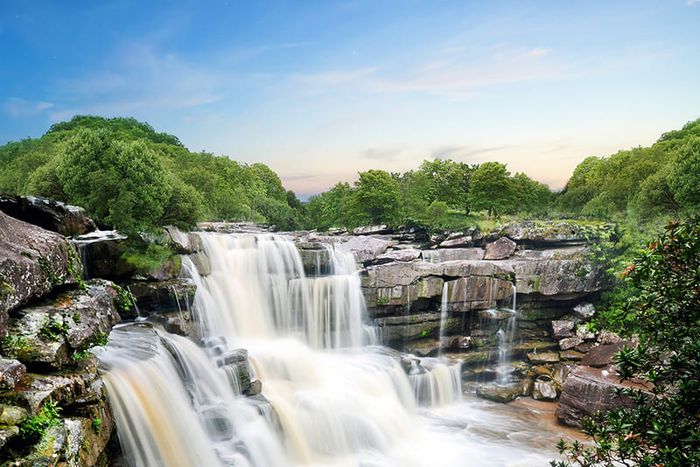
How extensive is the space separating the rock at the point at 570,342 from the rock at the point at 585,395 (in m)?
3.83

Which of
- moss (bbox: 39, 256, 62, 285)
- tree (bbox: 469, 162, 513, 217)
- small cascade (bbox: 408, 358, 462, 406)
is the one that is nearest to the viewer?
moss (bbox: 39, 256, 62, 285)

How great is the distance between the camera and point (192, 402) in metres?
11.4

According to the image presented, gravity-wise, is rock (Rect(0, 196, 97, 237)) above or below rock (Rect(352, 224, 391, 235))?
above

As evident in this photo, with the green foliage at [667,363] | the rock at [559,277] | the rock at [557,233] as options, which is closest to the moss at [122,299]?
the green foliage at [667,363]

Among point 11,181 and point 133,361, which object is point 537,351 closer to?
point 133,361

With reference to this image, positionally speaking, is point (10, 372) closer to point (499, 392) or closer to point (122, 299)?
point (122, 299)

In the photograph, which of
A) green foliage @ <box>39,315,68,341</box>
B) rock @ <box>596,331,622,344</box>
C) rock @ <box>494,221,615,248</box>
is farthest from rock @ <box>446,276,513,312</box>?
green foliage @ <box>39,315,68,341</box>

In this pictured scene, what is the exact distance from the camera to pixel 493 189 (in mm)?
35125

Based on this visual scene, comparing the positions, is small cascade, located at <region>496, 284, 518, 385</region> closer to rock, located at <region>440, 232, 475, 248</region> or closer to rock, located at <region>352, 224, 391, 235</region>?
rock, located at <region>440, 232, 475, 248</region>

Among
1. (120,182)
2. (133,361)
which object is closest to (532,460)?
(133,361)

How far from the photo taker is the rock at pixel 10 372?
5.75 metres

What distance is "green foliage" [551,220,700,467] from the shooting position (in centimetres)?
484

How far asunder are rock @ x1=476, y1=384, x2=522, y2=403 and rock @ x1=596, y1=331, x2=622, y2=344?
4710mm

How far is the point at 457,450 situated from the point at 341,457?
4.11 meters
